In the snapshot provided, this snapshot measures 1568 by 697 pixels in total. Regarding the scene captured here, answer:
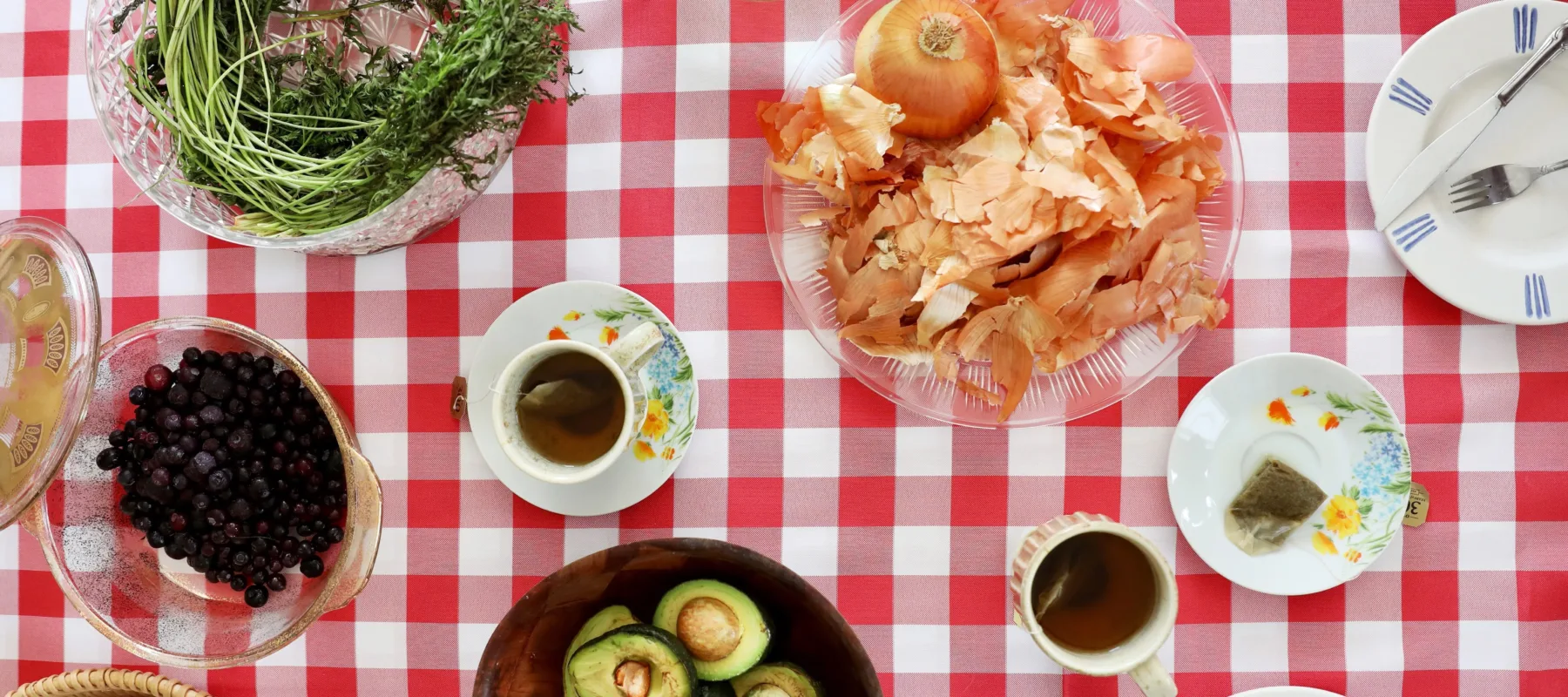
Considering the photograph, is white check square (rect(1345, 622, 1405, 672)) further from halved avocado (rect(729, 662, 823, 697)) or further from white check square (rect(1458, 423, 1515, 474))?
halved avocado (rect(729, 662, 823, 697))

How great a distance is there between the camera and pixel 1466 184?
0.96 metres

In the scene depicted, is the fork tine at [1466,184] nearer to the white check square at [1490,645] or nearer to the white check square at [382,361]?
the white check square at [1490,645]

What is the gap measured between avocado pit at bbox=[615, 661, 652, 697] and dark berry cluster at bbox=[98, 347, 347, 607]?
41 centimetres

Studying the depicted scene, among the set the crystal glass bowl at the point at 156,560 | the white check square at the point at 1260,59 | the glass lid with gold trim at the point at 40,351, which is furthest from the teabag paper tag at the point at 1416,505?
the glass lid with gold trim at the point at 40,351

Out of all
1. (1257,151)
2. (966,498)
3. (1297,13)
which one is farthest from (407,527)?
(1297,13)

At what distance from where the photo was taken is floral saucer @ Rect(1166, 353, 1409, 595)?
0.98 meters

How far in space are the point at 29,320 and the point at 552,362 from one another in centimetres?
50

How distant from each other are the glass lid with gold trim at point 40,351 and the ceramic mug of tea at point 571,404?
39cm

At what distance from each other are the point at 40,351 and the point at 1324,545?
1344 millimetres

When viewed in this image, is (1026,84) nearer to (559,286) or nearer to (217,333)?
(559,286)

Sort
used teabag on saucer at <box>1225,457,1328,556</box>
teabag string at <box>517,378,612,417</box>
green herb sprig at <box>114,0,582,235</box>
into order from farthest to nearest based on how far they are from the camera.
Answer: used teabag on saucer at <box>1225,457,1328,556</box>, teabag string at <box>517,378,612,417</box>, green herb sprig at <box>114,0,582,235</box>

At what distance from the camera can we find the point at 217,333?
961 mm

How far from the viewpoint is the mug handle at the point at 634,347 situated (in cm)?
86

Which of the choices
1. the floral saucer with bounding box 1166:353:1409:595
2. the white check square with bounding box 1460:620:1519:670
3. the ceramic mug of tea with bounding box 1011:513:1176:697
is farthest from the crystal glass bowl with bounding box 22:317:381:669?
the white check square with bounding box 1460:620:1519:670
